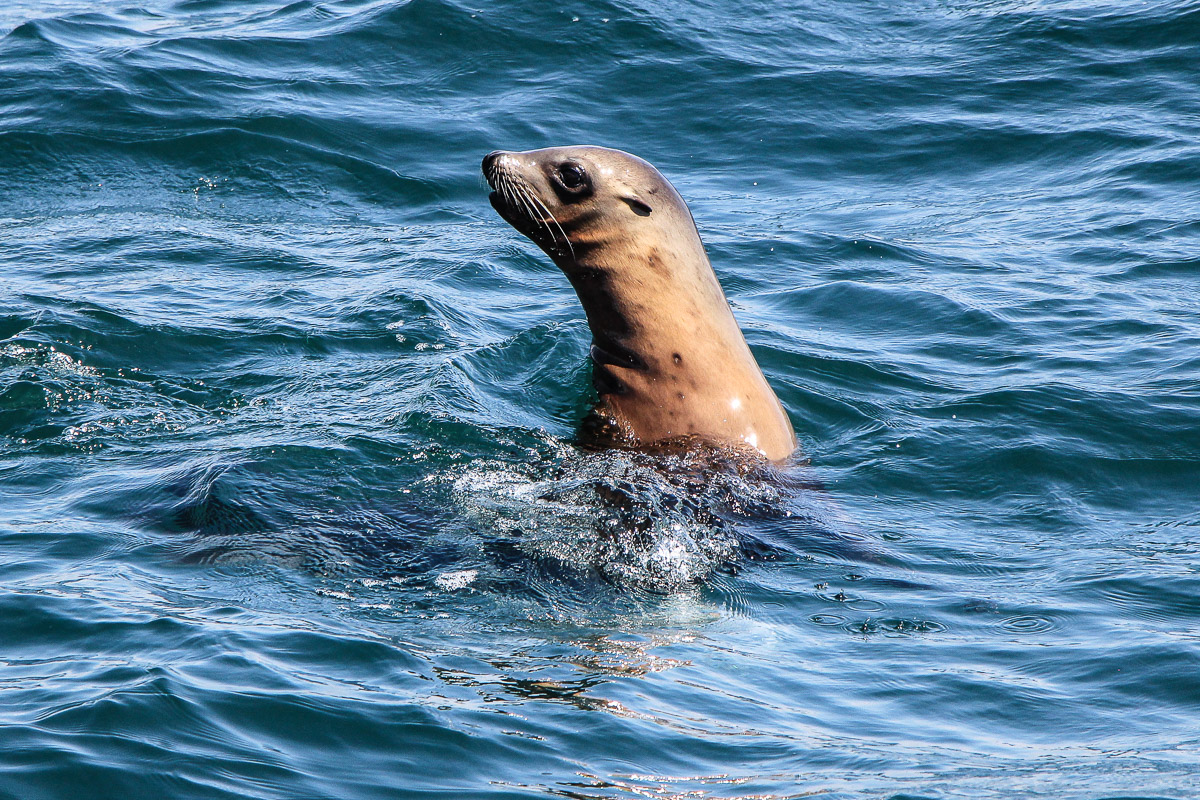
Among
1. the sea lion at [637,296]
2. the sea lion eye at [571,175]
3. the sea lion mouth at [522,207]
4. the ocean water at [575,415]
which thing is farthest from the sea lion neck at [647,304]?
the ocean water at [575,415]

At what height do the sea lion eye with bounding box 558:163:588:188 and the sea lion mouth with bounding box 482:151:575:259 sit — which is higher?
the sea lion eye with bounding box 558:163:588:188

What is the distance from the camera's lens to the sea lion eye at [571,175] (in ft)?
23.1

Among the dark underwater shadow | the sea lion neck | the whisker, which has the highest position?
the whisker

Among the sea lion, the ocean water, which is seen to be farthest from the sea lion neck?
the ocean water

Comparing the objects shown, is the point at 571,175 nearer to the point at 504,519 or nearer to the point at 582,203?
the point at 582,203

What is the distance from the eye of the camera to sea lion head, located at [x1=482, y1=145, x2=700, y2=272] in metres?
7.00

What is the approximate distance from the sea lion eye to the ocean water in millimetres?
1286

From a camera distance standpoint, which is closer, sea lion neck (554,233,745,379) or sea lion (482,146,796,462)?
sea lion (482,146,796,462)

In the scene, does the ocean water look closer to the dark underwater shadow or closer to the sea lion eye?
the dark underwater shadow

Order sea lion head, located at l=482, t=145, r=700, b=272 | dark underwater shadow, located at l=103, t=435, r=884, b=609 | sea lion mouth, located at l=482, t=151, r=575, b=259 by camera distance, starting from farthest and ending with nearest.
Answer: sea lion head, located at l=482, t=145, r=700, b=272, sea lion mouth, located at l=482, t=151, r=575, b=259, dark underwater shadow, located at l=103, t=435, r=884, b=609

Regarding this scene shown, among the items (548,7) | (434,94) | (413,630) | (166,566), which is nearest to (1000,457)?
(413,630)

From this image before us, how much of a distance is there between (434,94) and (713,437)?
7343mm

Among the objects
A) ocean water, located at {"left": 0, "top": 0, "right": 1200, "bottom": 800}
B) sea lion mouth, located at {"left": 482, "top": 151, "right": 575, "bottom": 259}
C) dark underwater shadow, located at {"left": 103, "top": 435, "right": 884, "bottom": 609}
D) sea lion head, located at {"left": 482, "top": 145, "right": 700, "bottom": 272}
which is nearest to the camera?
ocean water, located at {"left": 0, "top": 0, "right": 1200, "bottom": 800}

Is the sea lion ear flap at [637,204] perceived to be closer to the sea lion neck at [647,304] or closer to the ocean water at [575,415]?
the sea lion neck at [647,304]
